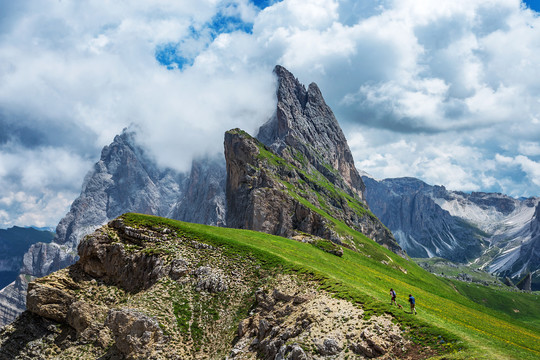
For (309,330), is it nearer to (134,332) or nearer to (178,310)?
(178,310)

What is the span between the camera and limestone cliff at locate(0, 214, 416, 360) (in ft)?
124

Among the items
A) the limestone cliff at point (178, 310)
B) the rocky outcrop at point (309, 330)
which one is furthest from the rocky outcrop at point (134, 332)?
the rocky outcrop at point (309, 330)

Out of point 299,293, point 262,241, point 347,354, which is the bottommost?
point 347,354

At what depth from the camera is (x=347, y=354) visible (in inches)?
1350

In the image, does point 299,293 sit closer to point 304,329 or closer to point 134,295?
point 304,329

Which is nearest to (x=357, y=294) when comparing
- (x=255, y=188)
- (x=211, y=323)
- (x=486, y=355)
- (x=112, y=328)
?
(x=486, y=355)

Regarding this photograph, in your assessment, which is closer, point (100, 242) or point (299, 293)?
point (299, 293)

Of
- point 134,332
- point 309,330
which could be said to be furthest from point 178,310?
point 309,330

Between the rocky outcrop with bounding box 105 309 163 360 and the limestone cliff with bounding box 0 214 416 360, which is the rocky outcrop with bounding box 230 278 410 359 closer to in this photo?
the limestone cliff with bounding box 0 214 416 360

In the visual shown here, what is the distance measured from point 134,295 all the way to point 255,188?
382 feet

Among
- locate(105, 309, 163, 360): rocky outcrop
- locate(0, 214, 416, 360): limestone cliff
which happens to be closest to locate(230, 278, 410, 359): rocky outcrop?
locate(0, 214, 416, 360): limestone cliff

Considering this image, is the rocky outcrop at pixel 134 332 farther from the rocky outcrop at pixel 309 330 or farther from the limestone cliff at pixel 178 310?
the rocky outcrop at pixel 309 330

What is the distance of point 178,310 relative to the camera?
166 ft

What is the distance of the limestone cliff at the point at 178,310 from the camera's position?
37.7 metres
